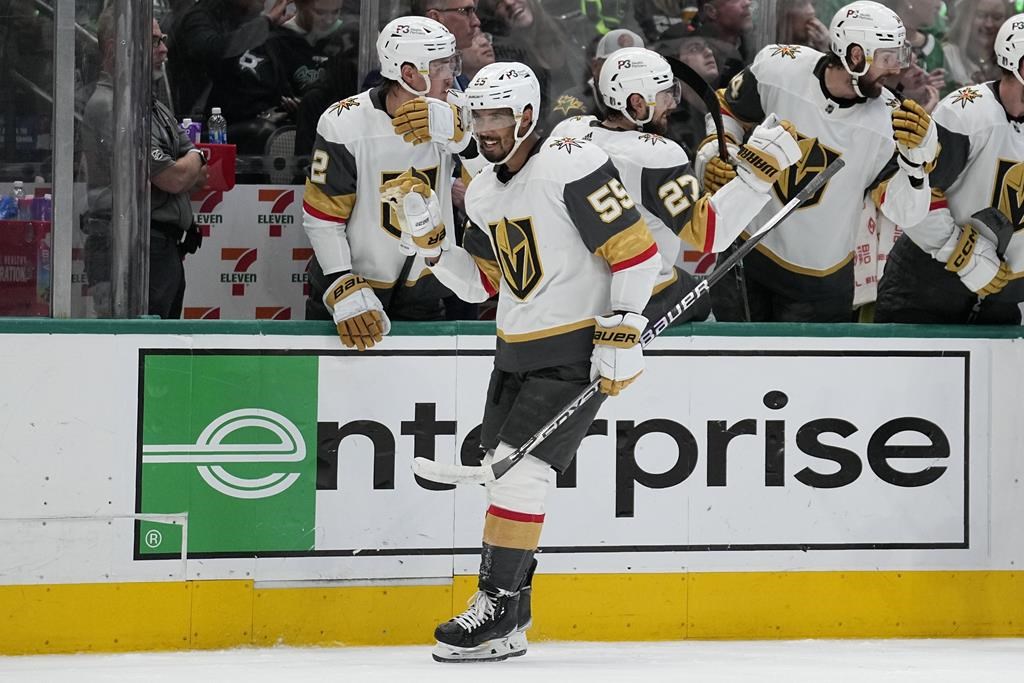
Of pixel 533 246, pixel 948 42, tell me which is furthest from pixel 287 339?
pixel 948 42

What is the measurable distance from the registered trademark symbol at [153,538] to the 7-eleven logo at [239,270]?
132cm

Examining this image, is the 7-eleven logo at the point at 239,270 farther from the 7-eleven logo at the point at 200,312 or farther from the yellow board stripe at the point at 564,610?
the yellow board stripe at the point at 564,610

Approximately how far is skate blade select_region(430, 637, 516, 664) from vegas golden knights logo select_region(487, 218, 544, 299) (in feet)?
2.67

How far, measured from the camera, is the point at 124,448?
4.00 metres

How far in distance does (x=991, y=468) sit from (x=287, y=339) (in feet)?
6.22

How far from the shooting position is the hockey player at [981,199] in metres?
4.39

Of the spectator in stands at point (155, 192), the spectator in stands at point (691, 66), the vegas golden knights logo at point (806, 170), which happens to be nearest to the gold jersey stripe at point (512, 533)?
the spectator in stands at point (155, 192)

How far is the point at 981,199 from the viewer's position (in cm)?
444

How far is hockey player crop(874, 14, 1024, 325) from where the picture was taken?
4391 mm

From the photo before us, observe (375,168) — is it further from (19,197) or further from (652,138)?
(19,197)

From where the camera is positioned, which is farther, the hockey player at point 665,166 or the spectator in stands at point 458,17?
the spectator in stands at point 458,17

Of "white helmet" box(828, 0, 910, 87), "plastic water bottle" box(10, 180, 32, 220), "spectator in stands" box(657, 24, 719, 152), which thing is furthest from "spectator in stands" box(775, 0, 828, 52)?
"plastic water bottle" box(10, 180, 32, 220)

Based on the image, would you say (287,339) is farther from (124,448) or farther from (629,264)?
(629,264)

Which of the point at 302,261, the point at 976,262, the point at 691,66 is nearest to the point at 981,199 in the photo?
the point at 976,262
